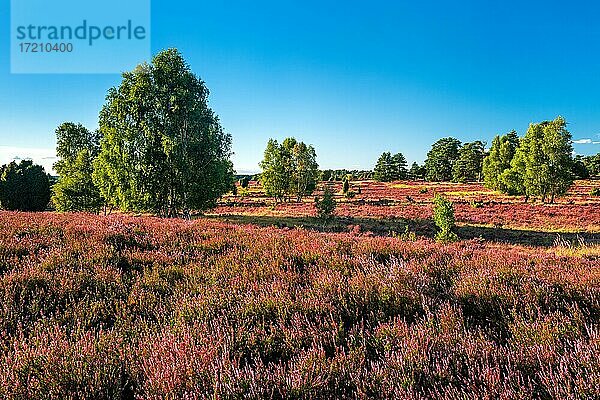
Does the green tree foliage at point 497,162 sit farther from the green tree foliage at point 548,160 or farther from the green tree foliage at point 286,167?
the green tree foliage at point 286,167

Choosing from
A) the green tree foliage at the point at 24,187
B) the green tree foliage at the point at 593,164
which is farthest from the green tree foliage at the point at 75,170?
the green tree foliage at the point at 593,164

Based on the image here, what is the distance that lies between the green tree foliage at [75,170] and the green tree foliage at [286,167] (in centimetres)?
2244

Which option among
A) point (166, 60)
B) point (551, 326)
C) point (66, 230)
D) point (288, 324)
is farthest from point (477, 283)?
point (166, 60)

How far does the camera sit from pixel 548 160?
1679 inches

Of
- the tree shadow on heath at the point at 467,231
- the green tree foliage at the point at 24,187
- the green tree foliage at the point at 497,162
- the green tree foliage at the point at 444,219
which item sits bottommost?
the tree shadow on heath at the point at 467,231

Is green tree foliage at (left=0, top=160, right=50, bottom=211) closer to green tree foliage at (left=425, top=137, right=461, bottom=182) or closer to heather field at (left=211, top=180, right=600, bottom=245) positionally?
heather field at (left=211, top=180, right=600, bottom=245)

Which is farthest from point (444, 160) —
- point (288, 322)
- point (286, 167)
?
point (288, 322)

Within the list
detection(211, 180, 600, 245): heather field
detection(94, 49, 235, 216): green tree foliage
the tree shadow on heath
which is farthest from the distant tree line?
detection(94, 49, 235, 216): green tree foliage

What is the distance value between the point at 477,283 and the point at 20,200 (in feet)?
137

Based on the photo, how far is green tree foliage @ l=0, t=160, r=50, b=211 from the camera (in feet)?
109

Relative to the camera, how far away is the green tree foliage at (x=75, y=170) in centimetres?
3297

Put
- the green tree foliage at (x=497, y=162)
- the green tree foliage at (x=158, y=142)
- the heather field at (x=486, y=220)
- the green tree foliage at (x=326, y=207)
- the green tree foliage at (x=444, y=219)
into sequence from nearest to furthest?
the green tree foliage at (x=444, y=219) → the green tree foliage at (x=158, y=142) → the heather field at (x=486, y=220) → the green tree foliage at (x=326, y=207) → the green tree foliage at (x=497, y=162)

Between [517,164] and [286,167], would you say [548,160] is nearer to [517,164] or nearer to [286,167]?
[517,164]

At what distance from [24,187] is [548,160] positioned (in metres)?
58.9
